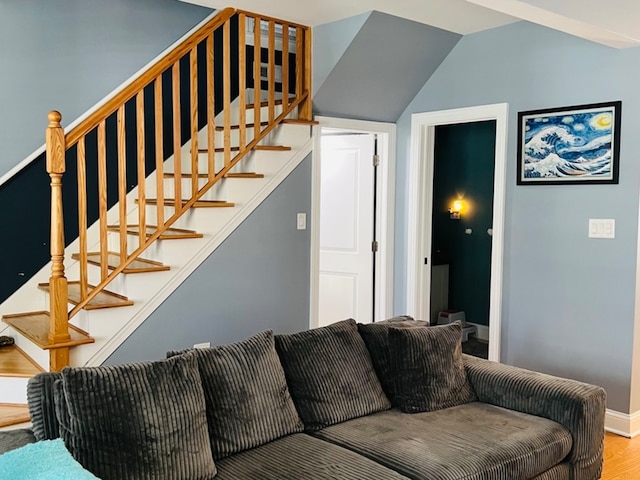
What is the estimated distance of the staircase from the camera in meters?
3.35

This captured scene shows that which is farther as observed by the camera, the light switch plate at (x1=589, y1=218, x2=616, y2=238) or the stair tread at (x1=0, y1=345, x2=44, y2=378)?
the light switch plate at (x1=589, y1=218, x2=616, y2=238)

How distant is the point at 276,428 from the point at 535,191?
8.49 feet

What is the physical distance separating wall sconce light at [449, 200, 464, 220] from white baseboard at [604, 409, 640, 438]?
274cm

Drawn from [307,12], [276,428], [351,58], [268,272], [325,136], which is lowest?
[276,428]

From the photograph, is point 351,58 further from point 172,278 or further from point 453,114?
point 172,278

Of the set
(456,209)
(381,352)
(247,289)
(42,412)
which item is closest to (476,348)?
(456,209)

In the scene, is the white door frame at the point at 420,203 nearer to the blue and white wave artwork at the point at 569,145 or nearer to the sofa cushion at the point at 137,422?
the blue and white wave artwork at the point at 569,145

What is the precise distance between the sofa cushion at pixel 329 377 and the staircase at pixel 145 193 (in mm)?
1314

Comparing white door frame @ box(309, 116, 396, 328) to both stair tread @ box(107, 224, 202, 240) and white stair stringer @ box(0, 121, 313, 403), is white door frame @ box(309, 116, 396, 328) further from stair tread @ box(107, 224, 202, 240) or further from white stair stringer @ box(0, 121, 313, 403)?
stair tread @ box(107, 224, 202, 240)

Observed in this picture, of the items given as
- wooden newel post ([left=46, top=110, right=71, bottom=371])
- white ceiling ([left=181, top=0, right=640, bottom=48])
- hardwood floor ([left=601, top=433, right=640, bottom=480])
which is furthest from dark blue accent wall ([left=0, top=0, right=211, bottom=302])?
hardwood floor ([left=601, top=433, right=640, bottom=480])

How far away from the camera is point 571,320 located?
4.05 meters

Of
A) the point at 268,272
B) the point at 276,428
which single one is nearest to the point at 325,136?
the point at 268,272

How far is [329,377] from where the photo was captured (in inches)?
109

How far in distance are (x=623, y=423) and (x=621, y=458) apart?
0.38 meters
